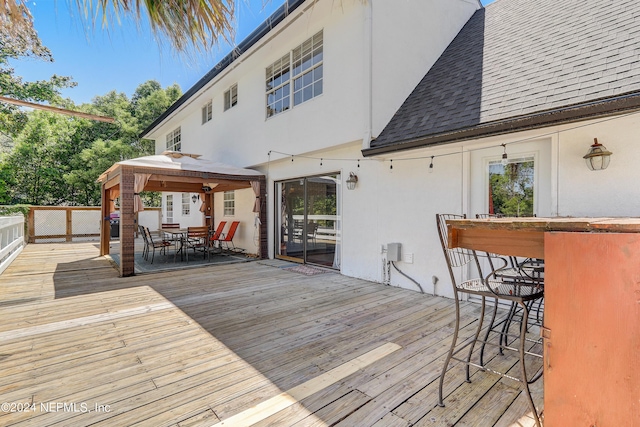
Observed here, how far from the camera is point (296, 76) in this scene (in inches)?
297

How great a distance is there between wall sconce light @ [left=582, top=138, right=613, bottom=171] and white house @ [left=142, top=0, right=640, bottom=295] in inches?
3.5

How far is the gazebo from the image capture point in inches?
256

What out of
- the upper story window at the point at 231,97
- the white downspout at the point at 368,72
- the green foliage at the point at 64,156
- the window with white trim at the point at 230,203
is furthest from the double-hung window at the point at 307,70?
the green foliage at the point at 64,156

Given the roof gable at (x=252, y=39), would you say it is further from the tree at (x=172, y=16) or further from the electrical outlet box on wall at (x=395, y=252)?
the electrical outlet box on wall at (x=395, y=252)

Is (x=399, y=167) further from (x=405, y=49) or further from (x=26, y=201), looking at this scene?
(x=26, y=201)

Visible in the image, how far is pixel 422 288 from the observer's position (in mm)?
5312

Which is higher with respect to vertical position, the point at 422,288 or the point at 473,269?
the point at 473,269

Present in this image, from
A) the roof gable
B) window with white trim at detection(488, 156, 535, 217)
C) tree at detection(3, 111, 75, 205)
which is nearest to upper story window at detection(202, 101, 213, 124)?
the roof gable

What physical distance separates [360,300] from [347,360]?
6.43ft

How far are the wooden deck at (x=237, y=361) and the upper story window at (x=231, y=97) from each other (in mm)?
7131

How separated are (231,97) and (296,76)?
3.89 metres

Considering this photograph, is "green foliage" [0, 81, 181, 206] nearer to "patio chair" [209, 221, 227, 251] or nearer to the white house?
"patio chair" [209, 221, 227, 251]

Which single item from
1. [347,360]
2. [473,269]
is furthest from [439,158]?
[347,360]

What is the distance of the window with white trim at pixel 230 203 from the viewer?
36.7 feet
